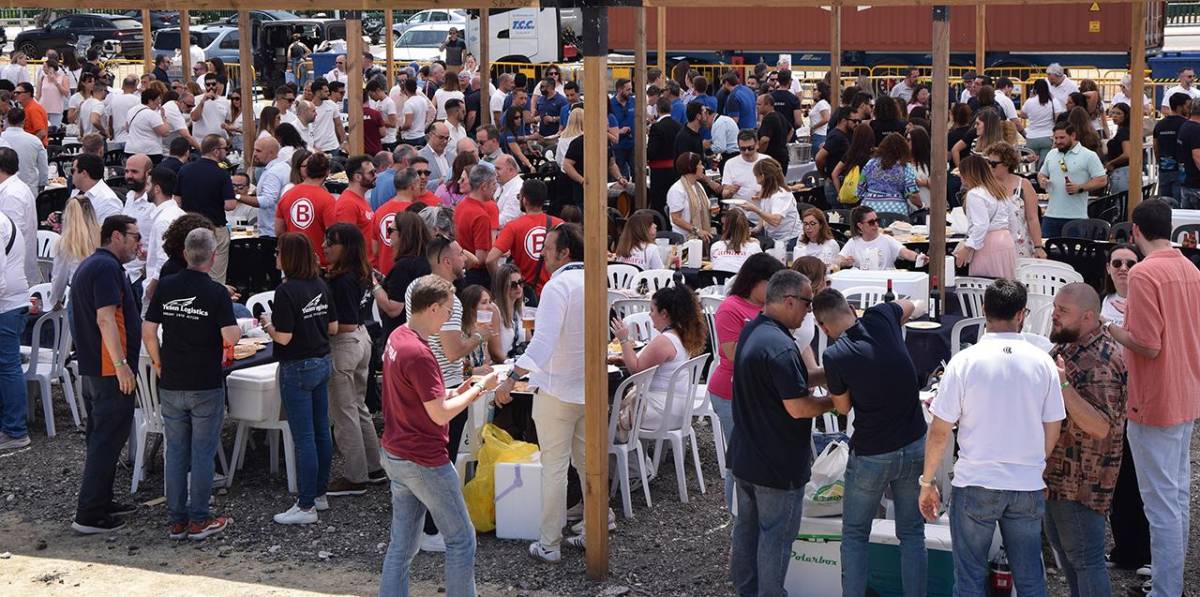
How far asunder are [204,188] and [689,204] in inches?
142

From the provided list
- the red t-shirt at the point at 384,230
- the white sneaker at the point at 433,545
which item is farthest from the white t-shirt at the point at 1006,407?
the red t-shirt at the point at 384,230

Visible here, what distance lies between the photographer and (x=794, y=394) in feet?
18.3

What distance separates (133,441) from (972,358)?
5031 mm

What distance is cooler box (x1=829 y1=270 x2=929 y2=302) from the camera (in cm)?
879

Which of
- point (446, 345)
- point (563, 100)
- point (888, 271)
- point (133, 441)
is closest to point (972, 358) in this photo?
point (446, 345)

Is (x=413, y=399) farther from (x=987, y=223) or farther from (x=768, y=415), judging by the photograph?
(x=987, y=223)

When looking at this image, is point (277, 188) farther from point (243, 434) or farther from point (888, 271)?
point (888, 271)

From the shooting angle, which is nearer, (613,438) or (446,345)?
(446,345)

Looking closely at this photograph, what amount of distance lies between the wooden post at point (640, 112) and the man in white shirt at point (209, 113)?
6.46 metres

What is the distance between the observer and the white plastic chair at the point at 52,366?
29.5 ft

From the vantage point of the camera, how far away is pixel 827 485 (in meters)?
6.32

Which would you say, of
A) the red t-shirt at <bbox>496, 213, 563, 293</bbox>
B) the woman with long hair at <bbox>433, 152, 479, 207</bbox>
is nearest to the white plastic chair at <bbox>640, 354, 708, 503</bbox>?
the red t-shirt at <bbox>496, 213, 563, 293</bbox>

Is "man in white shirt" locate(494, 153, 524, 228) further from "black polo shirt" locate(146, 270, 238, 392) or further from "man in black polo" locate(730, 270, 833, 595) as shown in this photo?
"man in black polo" locate(730, 270, 833, 595)

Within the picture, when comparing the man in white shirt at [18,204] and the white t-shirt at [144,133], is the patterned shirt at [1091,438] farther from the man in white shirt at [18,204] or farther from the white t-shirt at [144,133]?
the white t-shirt at [144,133]
